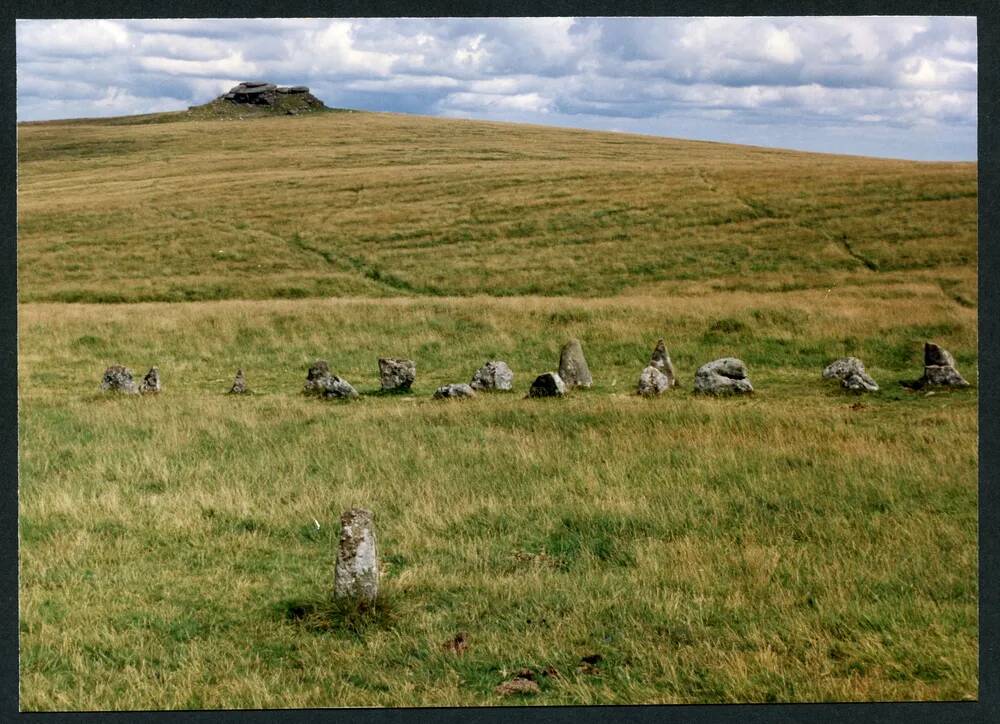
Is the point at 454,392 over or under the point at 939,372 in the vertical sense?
under

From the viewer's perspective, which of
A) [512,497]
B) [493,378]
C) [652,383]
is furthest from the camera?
[493,378]

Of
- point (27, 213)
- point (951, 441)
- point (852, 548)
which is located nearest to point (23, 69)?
point (852, 548)

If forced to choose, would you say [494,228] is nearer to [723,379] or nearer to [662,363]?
[662,363]

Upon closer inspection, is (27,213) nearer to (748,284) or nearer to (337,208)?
(337,208)

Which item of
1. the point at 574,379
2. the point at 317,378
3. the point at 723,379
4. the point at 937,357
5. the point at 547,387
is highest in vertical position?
the point at 937,357

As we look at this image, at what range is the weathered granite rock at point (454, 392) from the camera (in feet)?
62.6

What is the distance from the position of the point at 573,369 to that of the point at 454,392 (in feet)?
10.5

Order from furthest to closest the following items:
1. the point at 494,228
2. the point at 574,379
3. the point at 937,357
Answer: the point at 494,228
the point at 574,379
the point at 937,357

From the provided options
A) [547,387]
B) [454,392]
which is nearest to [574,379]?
[547,387]

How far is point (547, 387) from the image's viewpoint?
757 inches

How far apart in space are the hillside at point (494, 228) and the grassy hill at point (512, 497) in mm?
712

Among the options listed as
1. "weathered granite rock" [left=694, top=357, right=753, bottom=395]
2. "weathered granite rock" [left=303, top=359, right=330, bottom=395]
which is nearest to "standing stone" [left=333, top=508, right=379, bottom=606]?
"weathered granite rock" [left=303, top=359, right=330, bottom=395]

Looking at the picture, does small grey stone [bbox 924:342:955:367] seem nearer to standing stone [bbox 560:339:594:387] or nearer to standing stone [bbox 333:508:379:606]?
standing stone [bbox 560:339:594:387]

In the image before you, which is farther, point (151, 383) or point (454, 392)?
point (151, 383)
